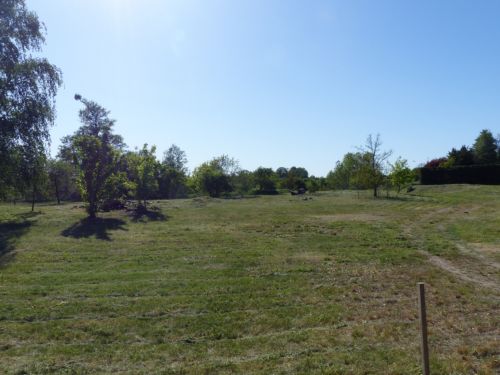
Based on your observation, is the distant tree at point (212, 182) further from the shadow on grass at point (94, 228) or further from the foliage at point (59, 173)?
the shadow on grass at point (94, 228)

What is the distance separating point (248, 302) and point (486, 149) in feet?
204

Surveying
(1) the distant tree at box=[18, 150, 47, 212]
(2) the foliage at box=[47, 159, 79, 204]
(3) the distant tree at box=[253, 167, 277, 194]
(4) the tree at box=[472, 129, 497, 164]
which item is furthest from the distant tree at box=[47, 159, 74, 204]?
(4) the tree at box=[472, 129, 497, 164]

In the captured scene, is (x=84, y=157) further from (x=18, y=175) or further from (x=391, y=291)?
(x=391, y=291)

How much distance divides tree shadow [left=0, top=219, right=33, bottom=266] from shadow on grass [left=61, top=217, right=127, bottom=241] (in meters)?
2.12

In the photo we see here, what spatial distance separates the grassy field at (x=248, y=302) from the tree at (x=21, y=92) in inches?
218

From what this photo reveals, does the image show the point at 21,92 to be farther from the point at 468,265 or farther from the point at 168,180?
the point at 168,180

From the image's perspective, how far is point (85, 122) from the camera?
62.0 m

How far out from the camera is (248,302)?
8.87 meters

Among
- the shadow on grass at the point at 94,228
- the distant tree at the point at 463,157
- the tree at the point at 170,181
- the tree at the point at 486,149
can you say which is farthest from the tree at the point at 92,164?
the tree at the point at 486,149

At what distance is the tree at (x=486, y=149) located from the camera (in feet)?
196

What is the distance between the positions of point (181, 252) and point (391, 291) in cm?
785

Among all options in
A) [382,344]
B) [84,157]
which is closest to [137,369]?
[382,344]

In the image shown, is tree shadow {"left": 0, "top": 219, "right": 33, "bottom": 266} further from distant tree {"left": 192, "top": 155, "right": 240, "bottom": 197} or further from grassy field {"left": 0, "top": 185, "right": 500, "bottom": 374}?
distant tree {"left": 192, "top": 155, "right": 240, "bottom": 197}

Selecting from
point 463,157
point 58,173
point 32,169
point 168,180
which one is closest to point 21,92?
point 32,169
